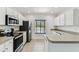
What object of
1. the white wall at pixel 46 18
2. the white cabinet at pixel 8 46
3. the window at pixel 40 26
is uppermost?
the white wall at pixel 46 18

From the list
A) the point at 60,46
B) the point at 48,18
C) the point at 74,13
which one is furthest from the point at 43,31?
the point at 60,46

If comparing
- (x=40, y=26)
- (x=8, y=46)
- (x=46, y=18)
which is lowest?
(x=8, y=46)

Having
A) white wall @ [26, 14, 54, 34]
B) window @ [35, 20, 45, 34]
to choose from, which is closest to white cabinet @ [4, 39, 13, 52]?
white wall @ [26, 14, 54, 34]

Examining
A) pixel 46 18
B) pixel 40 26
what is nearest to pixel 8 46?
pixel 46 18

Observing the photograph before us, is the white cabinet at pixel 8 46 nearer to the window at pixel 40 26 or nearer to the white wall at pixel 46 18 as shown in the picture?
the white wall at pixel 46 18

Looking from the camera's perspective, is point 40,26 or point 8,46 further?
point 40,26

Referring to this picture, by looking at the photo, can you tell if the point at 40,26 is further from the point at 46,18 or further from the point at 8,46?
the point at 8,46

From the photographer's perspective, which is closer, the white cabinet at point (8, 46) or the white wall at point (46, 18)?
the white cabinet at point (8, 46)

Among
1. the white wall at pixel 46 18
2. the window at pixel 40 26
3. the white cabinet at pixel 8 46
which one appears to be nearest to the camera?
the white cabinet at pixel 8 46

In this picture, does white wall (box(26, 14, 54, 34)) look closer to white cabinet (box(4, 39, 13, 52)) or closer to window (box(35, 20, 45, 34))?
window (box(35, 20, 45, 34))

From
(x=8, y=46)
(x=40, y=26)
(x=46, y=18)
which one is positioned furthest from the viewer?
(x=40, y=26)

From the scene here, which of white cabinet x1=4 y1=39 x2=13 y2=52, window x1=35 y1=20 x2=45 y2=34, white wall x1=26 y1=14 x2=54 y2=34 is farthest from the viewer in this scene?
window x1=35 y1=20 x2=45 y2=34

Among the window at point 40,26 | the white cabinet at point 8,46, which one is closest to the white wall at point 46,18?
the window at point 40,26
